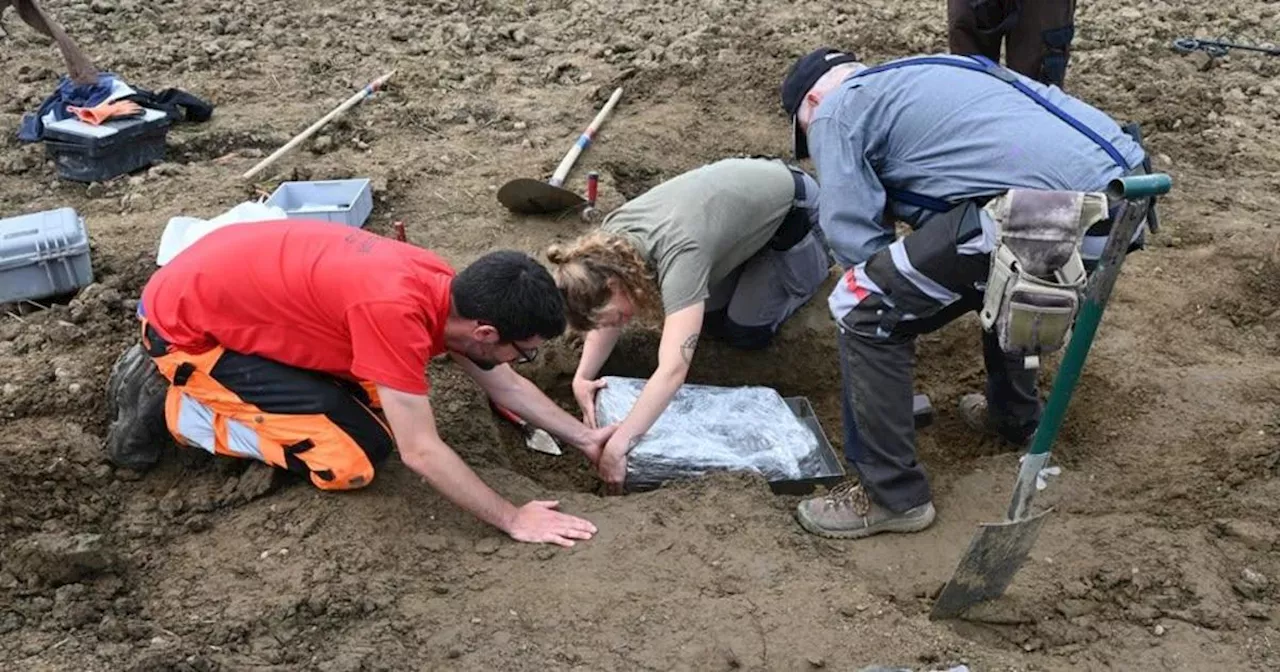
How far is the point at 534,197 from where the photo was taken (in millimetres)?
5027

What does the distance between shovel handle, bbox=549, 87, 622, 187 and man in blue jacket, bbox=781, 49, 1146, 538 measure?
220 centimetres

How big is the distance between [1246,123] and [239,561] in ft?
19.2

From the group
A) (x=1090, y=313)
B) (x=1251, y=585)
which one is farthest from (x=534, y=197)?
(x=1251, y=585)

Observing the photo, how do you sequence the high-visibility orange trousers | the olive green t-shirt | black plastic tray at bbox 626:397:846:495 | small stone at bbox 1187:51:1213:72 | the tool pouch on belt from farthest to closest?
small stone at bbox 1187:51:1213:72
black plastic tray at bbox 626:397:846:495
the olive green t-shirt
the high-visibility orange trousers
the tool pouch on belt

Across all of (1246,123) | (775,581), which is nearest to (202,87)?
(775,581)

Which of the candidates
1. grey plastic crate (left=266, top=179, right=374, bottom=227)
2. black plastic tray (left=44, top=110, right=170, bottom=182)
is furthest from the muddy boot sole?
black plastic tray (left=44, top=110, right=170, bottom=182)

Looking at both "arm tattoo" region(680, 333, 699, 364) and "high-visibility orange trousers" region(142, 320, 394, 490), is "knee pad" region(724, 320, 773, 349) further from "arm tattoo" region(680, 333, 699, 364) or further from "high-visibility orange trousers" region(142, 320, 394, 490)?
"high-visibility orange trousers" region(142, 320, 394, 490)

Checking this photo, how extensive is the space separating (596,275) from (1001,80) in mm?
1294

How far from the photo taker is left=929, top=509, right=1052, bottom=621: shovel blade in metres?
2.84

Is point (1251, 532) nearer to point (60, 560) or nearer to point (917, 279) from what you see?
point (917, 279)

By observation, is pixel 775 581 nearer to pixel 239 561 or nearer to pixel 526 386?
pixel 526 386

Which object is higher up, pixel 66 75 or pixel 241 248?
pixel 241 248

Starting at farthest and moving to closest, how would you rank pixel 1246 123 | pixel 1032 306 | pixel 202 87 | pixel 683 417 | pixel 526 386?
pixel 202 87 < pixel 1246 123 < pixel 683 417 < pixel 526 386 < pixel 1032 306

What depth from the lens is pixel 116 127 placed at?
17.8 ft
